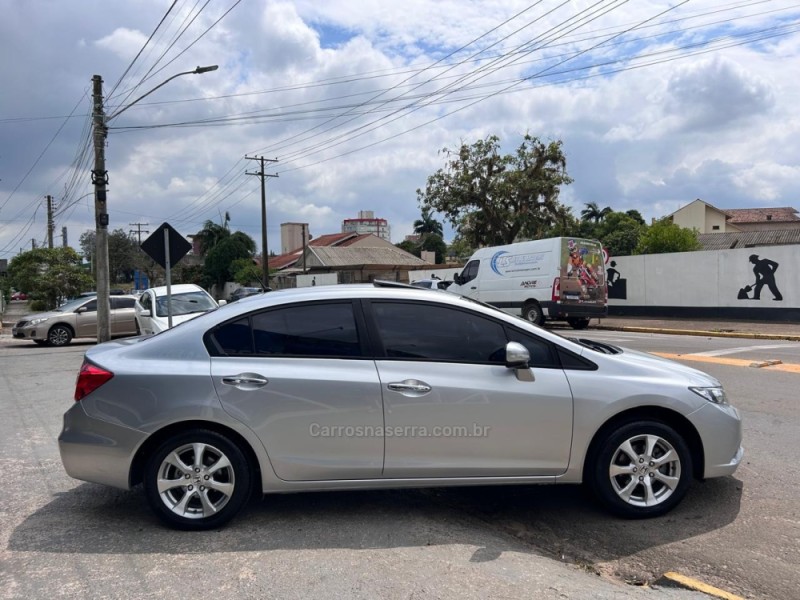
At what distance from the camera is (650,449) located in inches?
168

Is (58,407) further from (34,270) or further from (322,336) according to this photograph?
(34,270)

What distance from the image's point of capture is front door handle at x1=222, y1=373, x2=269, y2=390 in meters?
4.11

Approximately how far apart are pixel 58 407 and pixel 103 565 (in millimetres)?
5736

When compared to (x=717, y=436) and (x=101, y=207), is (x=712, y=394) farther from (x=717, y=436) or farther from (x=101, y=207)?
(x=101, y=207)

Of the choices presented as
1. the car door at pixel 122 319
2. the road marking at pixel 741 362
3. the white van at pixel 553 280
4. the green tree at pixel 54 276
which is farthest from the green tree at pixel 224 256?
the road marking at pixel 741 362

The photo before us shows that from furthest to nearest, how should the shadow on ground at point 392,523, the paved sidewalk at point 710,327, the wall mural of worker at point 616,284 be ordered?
1. the wall mural of worker at point 616,284
2. the paved sidewalk at point 710,327
3. the shadow on ground at point 392,523

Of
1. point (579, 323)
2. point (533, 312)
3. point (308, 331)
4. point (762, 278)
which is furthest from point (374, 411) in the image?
point (762, 278)

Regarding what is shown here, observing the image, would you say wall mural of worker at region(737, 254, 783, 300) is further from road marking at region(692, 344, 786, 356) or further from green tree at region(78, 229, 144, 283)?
green tree at region(78, 229, 144, 283)

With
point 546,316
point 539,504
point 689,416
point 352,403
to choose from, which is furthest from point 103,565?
point 546,316

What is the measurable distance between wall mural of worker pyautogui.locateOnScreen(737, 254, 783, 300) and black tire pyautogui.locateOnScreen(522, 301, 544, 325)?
7.03m

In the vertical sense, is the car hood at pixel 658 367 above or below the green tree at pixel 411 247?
below

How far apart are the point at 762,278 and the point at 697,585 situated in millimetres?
20220

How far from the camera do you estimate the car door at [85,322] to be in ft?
65.1

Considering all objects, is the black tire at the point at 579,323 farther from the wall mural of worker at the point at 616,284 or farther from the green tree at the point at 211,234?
the green tree at the point at 211,234
